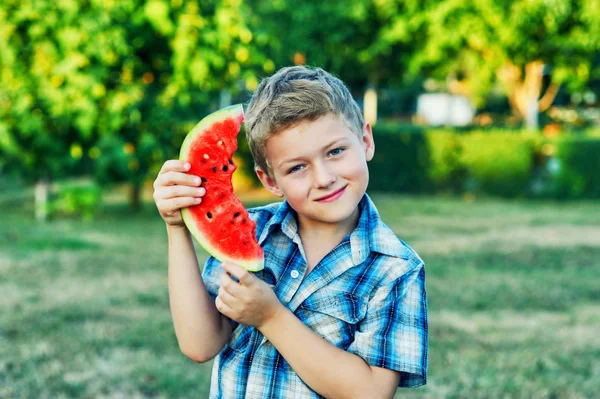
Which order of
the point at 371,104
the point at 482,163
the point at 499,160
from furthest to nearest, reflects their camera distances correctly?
the point at 371,104, the point at 482,163, the point at 499,160

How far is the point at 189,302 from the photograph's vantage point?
2.10 metres

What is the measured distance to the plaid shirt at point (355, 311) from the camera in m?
2.00

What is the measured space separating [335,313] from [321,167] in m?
0.40

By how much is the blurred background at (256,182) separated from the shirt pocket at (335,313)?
95.3 inches

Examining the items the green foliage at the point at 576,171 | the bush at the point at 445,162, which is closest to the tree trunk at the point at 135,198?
the bush at the point at 445,162

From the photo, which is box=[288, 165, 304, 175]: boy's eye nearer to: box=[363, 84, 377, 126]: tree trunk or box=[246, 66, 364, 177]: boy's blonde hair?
box=[246, 66, 364, 177]: boy's blonde hair

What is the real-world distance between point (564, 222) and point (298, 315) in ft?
34.5

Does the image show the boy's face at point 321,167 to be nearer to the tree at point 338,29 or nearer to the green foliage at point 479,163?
the green foliage at point 479,163

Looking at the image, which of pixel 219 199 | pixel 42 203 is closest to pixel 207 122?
pixel 219 199

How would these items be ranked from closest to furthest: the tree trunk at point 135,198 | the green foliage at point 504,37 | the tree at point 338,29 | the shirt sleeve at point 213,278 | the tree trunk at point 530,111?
1. the shirt sleeve at point 213,278
2. the tree trunk at point 135,198
3. the green foliage at point 504,37
4. the tree at point 338,29
5. the tree trunk at point 530,111

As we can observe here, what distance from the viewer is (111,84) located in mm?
10938


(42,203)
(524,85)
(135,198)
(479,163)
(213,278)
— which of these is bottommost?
(479,163)

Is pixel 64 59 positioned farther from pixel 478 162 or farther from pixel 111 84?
pixel 478 162

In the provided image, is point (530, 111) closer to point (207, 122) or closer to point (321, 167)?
point (207, 122)
